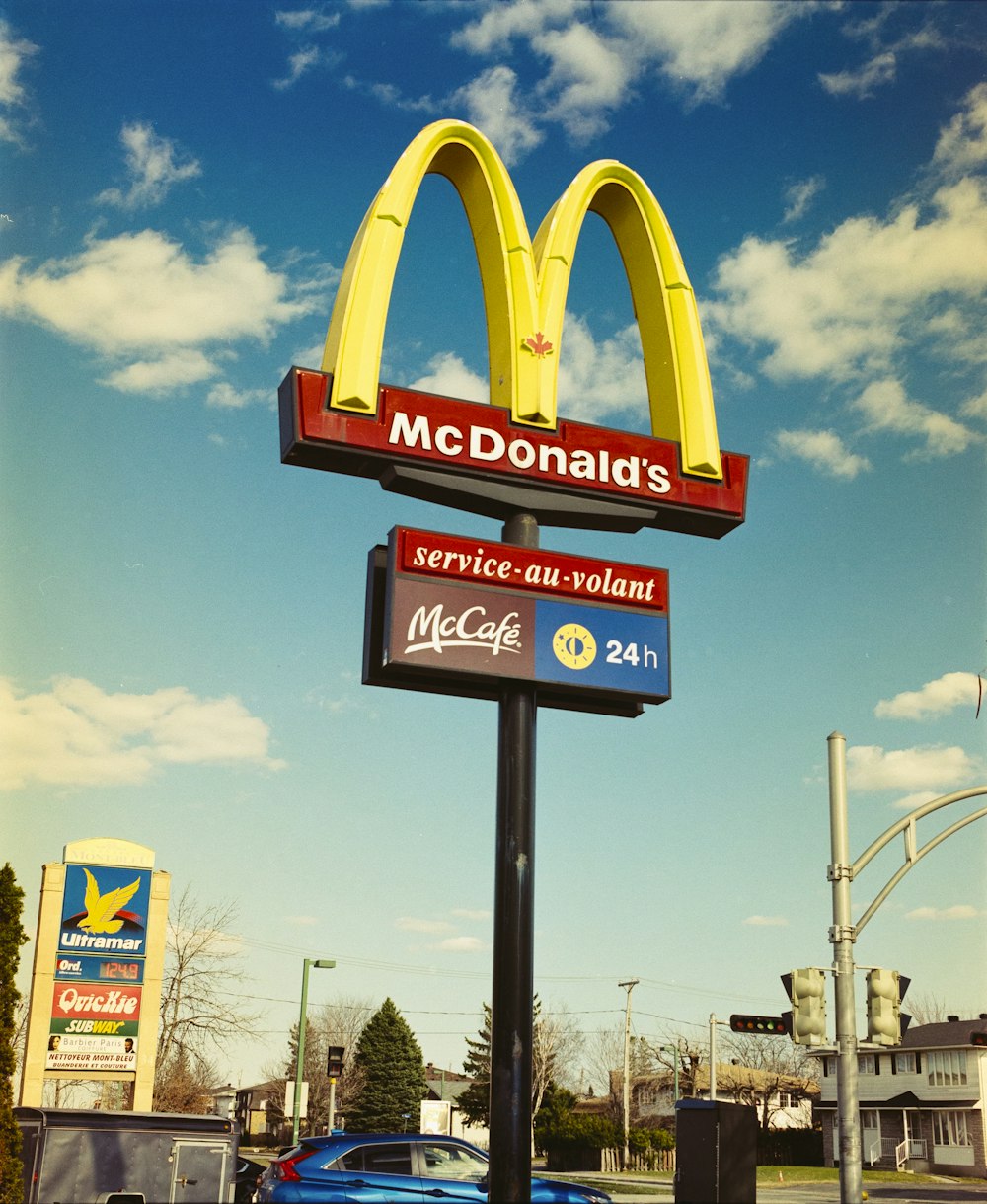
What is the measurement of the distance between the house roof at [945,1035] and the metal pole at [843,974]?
4868 cm

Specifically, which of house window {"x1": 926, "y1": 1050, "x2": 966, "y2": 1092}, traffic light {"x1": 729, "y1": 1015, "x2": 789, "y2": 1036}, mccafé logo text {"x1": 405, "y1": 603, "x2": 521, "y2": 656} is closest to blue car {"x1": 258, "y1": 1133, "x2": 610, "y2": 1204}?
traffic light {"x1": 729, "y1": 1015, "x2": 789, "y2": 1036}

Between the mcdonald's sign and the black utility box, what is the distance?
7.37m

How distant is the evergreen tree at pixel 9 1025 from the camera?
1667 centimetres

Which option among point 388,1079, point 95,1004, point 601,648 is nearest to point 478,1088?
point 388,1079

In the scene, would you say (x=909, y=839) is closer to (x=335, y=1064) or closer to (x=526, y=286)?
(x=526, y=286)

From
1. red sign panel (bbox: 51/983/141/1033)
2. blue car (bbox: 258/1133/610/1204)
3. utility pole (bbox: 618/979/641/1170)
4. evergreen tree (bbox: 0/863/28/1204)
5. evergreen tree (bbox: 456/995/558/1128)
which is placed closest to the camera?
blue car (bbox: 258/1133/610/1204)

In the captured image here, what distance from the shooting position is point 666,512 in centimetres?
1697

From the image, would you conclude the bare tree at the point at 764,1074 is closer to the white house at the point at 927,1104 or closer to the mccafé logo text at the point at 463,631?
the white house at the point at 927,1104

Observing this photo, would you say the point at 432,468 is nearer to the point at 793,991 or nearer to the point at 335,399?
the point at 335,399

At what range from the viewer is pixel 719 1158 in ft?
49.7

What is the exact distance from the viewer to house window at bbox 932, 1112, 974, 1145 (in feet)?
190

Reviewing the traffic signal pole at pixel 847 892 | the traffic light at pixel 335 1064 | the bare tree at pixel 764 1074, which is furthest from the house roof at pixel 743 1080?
the traffic signal pole at pixel 847 892

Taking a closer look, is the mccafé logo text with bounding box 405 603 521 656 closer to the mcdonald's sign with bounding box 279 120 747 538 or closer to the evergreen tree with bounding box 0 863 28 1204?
the mcdonald's sign with bounding box 279 120 747 538

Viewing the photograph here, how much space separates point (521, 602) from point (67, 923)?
22573 millimetres
